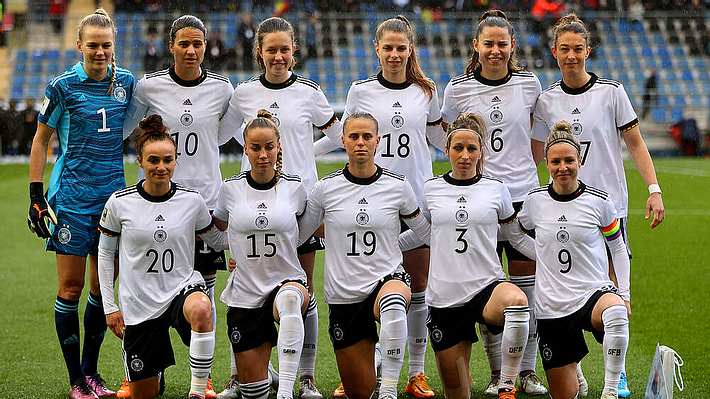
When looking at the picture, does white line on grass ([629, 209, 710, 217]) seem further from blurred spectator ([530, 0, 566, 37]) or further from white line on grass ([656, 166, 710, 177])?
blurred spectator ([530, 0, 566, 37])

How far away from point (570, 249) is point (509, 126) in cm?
86

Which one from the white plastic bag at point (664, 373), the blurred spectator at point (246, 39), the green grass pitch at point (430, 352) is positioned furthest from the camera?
the blurred spectator at point (246, 39)

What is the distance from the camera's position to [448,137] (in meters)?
5.34

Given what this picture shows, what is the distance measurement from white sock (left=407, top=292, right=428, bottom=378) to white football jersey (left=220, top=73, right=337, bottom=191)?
2.82 ft

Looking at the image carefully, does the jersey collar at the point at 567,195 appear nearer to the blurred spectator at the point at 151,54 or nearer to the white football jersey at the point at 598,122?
the white football jersey at the point at 598,122

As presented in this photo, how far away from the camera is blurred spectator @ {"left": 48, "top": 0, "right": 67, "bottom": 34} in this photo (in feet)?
92.1

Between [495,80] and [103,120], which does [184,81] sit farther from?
[495,80]

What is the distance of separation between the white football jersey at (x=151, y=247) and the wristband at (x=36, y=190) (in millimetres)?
465

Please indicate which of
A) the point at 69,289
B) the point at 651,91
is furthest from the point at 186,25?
the point at 651,91

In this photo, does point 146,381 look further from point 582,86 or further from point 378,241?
point 582,86

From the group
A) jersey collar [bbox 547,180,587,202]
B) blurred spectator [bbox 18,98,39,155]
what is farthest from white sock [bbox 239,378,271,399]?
blurred spectator [bbox 18,98,39,155]

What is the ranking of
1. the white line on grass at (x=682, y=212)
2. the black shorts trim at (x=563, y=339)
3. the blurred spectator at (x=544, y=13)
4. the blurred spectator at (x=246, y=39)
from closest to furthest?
the black shorts trim at (x=563, y=339) < the white line on grass at (x=682, y=212) < the blurred spectator at (x=246, y=39) < the blurred spectator at (x=544, y=13)

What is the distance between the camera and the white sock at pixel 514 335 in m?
5.06

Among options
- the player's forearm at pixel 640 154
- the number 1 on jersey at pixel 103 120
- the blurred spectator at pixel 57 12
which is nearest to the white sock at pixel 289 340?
the number 1 on jersey at pixel 103 120
